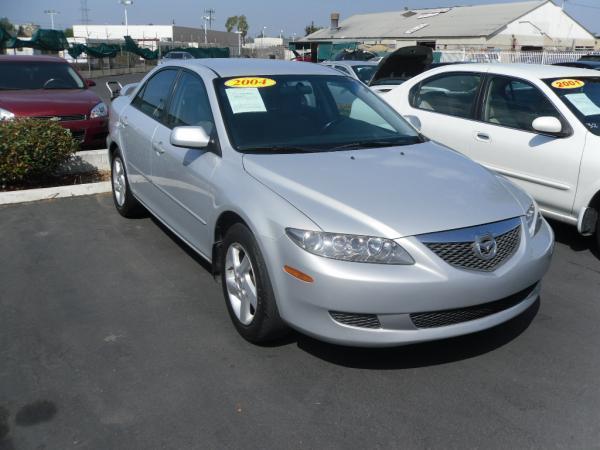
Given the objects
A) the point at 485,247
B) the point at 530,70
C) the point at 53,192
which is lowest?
the point at 53,192

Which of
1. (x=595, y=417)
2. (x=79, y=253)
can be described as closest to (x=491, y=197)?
(x=595, y=417)

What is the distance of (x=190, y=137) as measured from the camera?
3.72m

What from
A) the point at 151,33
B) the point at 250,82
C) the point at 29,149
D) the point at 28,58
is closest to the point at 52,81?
the point at 28,58

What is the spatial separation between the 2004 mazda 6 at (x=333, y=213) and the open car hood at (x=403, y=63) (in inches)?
317

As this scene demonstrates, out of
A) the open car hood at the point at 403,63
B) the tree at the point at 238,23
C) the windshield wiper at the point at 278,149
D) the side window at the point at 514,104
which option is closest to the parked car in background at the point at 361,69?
the open car hood at the point at 403,63

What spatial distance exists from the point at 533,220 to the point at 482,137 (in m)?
2.44

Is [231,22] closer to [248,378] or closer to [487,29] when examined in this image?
[487,29]

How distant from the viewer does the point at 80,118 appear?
7934 mm

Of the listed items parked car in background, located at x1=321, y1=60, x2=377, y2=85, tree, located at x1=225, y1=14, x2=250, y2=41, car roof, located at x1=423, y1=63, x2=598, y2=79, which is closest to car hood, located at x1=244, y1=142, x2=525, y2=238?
car roof, located at x1=423, y1=63, x2=598, y2=79

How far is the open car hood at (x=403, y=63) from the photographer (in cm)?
1233

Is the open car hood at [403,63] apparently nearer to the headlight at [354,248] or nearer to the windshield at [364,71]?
the windshield at [364,71]

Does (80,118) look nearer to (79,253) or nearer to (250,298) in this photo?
(79,253)

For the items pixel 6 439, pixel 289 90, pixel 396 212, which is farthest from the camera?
pixel 289 90

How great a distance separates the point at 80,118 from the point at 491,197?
6.31 meters
